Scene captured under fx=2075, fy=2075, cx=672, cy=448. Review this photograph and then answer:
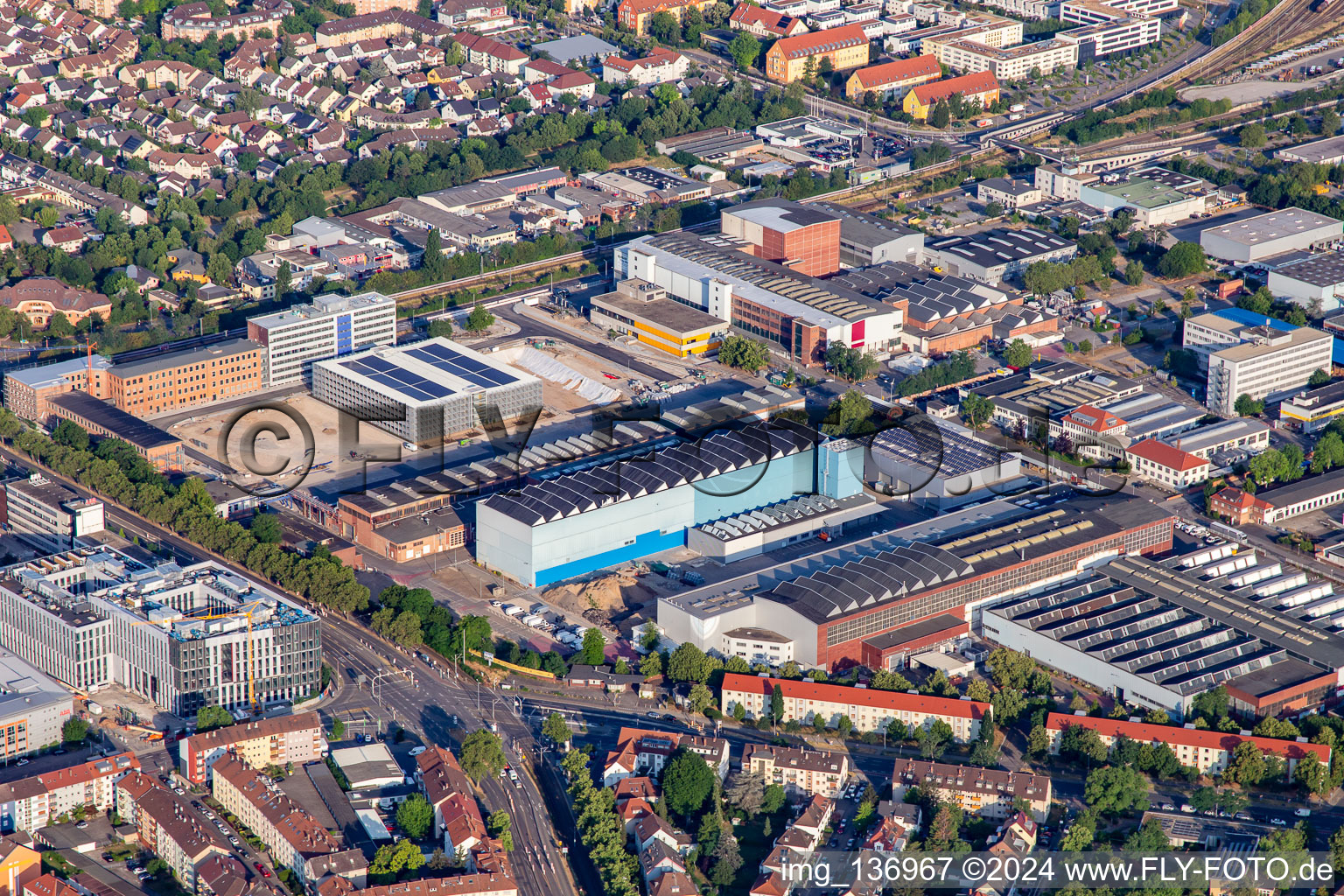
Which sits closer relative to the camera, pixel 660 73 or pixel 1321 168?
pixel 1321 168

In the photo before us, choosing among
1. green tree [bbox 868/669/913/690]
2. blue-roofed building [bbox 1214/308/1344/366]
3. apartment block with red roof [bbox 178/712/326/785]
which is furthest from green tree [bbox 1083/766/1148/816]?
blue-roofed building [bbox 1214/308/1344/366]

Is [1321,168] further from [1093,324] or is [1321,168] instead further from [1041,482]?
[1041,482]

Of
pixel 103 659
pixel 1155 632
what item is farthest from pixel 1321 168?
pixel 103 659

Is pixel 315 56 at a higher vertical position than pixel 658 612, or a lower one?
higher

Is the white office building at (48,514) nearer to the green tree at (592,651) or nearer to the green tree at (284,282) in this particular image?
the green tree at (592,651)

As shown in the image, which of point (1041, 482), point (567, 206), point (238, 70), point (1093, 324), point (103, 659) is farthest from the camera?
point (238, 70)
